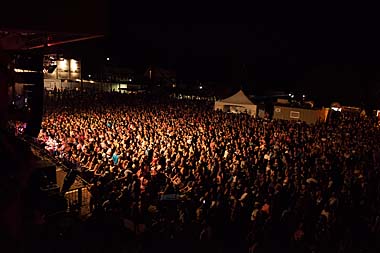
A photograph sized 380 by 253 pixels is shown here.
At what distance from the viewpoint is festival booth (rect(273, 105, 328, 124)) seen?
2003 cm

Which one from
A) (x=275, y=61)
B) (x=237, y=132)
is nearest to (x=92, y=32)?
(x=237, y=132)

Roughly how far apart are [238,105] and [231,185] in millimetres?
15894

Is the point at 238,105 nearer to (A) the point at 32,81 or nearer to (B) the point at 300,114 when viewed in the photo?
(B) the point at 300,114

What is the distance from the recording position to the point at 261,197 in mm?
Result: 6512

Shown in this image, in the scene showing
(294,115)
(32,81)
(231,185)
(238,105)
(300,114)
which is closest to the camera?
(32,81)

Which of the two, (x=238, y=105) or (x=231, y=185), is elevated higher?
(x=238, y=105)

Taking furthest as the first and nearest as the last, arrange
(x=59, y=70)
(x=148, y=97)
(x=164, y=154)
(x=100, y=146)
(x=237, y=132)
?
(x=59, y=70)
(x=148, y=97)
(x=237, y=132)
(x=100, y=146)
(x=164, y=154)

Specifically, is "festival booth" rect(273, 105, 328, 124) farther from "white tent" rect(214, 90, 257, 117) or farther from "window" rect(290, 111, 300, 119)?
"white tent" rect(214, 90, 257, 117)

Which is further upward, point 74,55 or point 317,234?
point 74,55

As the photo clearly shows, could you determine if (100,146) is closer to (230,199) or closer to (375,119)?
(230,199)

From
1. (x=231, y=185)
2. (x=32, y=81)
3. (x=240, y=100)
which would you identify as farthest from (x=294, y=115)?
(x=32, y=81)

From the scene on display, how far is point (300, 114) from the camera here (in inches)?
813

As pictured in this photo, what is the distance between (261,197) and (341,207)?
1372 millimetres

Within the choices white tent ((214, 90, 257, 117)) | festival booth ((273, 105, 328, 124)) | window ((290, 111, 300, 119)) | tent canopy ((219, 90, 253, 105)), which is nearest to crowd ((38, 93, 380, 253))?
festival booth ((273, 105, 328, 124))
